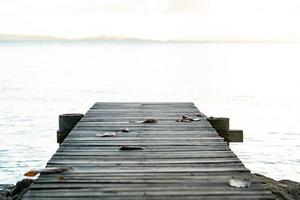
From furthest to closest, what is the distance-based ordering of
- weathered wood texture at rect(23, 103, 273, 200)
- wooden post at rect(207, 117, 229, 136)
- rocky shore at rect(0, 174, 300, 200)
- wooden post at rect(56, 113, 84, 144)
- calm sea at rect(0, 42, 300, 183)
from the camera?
calm sea at rect(0, 42, 300, 183) < rocky shore at rect(0, 174, 300, 200) < wooden post at rect(56, 113, 84, 144) < wooden post at rect(207, 117, 229, 136) < weathered wood texture at rect(23, 103, 273, 200)

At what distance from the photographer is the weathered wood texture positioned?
662cm

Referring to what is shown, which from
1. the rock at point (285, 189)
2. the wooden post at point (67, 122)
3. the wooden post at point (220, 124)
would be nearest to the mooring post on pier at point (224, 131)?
the wooden post at point (220, 124)

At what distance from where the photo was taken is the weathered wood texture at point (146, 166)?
261 inches

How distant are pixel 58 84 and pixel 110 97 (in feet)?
78.0

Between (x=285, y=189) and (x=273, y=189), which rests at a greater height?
(x=273, y=189)

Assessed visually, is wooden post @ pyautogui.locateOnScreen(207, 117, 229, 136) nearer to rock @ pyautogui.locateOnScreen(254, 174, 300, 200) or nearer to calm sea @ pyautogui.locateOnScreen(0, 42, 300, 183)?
rock @ pyautogui.locateOnScreen(254, 174, 300, 200)

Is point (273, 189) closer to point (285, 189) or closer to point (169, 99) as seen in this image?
point (285, 189)

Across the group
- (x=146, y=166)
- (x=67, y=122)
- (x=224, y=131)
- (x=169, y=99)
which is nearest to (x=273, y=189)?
(x=224, y=131)

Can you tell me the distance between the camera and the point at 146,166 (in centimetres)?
800

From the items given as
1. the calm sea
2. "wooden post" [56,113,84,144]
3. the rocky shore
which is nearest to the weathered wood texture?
"wooden post" [56,113,84,144]

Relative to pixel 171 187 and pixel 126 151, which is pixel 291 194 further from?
pixel 171 187

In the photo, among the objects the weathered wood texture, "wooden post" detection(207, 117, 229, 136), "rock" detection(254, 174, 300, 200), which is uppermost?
"wooden post" detection(207, 117, 229, 136)

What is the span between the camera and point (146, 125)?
39.5ft

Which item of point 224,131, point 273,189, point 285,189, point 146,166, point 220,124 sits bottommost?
point 285,189
